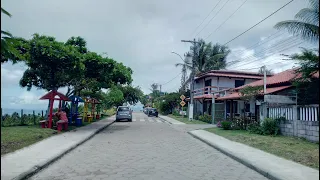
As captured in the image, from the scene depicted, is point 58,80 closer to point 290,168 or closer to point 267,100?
point 267,100

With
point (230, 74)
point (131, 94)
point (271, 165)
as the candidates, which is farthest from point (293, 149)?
point (131, 94)

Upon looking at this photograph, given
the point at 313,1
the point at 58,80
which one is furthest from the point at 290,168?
the point at 58,80

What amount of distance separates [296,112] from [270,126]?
2018 mm

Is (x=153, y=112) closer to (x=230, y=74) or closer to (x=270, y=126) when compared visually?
(x=230, y=74)

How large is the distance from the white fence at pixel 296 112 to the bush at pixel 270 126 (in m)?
0.44

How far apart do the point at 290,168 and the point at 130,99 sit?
71.2 m

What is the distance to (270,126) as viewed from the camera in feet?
55.4

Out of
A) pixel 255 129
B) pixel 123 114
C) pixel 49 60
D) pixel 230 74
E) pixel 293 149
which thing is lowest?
pixel 293 149

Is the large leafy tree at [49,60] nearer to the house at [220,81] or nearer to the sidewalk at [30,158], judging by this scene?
the sidewalk at [30,158]

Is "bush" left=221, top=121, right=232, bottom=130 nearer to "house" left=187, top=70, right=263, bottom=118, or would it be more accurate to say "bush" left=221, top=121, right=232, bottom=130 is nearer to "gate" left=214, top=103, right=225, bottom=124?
"gate" left=214, top=103, right=225, bottom=124

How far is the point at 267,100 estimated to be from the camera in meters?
17.5

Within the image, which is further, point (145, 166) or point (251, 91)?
point (251, 91)

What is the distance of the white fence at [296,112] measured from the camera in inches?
540

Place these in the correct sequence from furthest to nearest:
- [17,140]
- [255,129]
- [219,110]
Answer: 1. [219,110]
2. [255,129]
3. [17,140]
